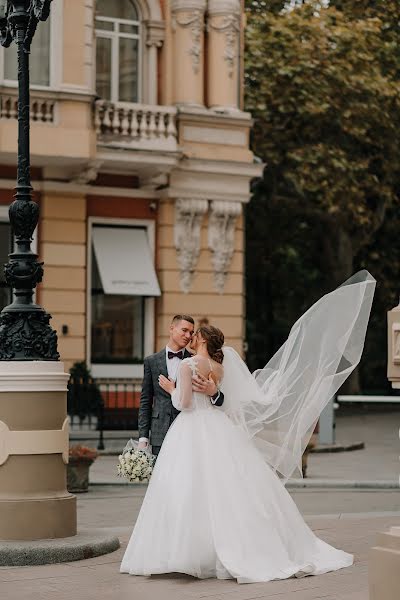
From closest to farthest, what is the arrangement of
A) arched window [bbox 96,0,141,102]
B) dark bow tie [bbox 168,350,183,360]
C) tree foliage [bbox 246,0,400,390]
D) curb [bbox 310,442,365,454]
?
dark bow tie [bbox 168,350,183,360] → curb [bbox 310,442,365,454] → arched window [bbox 96,0,141,102] → tree foliage [bbox 246,0,400,390]

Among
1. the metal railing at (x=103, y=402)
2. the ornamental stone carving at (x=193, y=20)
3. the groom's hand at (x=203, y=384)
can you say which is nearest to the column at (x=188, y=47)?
the ornamental stone carving at (x=193, y=20)

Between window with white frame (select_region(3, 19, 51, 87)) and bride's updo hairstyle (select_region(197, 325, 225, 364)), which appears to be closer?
bride's updo hairstyle (select_region(197, 325, 225, 364))

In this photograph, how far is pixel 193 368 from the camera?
9.90 m

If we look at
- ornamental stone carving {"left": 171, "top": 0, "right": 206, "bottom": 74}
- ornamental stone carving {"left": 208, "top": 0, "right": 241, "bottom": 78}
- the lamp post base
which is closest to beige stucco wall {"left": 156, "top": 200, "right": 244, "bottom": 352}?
ornamental stone carving {"left": 171, "top": 0, "right": 206, "bottom": 74}

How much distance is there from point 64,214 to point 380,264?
18660 millimetres

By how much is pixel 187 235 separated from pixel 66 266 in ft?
8.89

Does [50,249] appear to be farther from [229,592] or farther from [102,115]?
[229,592]

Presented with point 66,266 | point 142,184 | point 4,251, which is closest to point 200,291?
point 142,184

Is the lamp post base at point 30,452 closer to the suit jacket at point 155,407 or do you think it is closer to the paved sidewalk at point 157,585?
the paved sidewalk at point 157,585

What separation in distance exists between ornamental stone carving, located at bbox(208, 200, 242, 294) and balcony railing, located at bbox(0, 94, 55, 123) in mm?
4159

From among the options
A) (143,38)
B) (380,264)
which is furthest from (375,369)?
(143,38)

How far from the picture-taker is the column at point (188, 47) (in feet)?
85.9

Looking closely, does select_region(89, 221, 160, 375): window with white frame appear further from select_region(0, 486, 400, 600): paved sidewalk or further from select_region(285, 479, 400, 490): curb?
select_region(0, 486, 400, 600): paved sidewalk

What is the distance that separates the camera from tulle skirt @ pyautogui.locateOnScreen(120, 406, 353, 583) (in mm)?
9398
